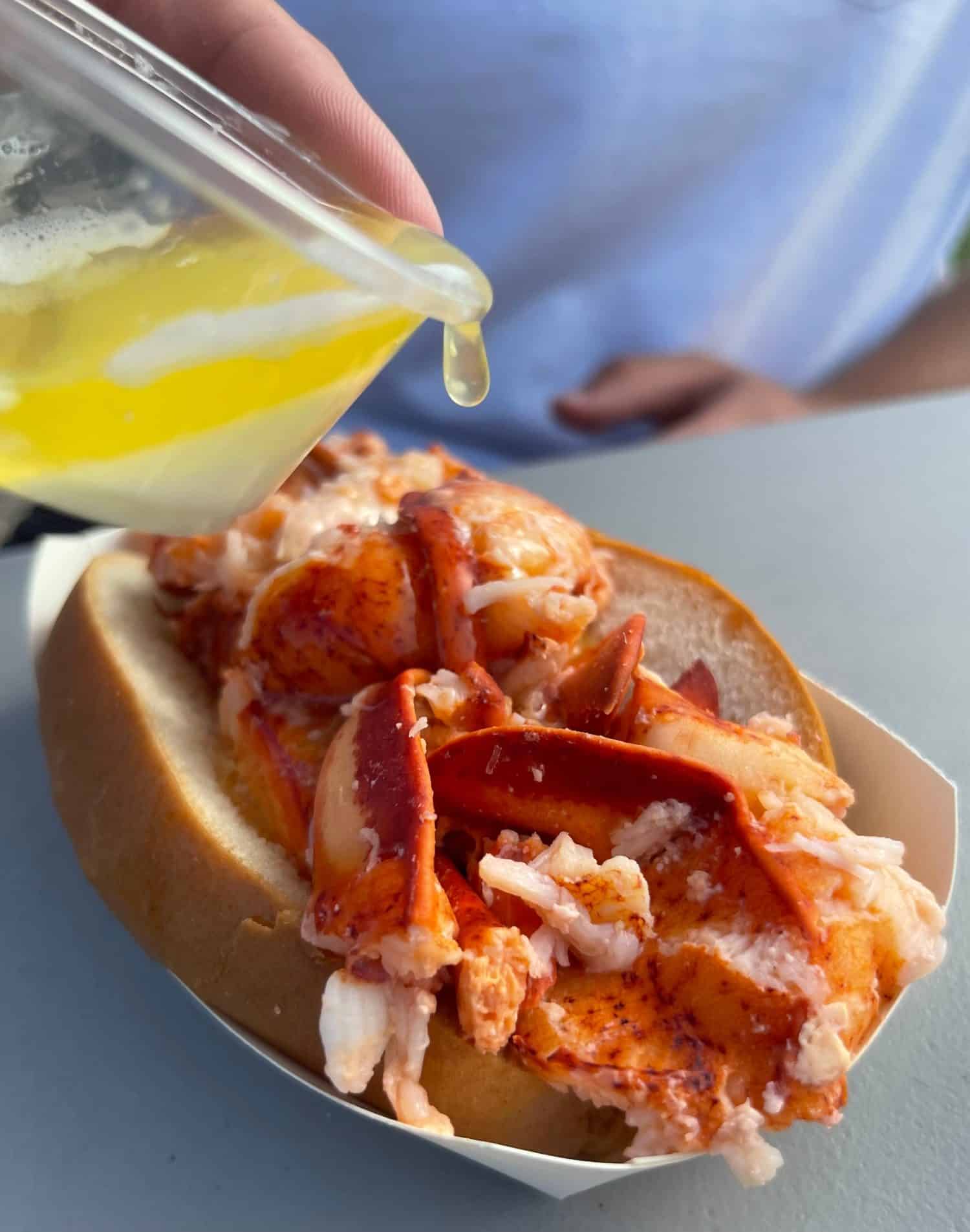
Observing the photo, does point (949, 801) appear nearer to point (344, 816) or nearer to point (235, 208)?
point (344, 816)

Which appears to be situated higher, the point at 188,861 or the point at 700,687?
the point at 700,687

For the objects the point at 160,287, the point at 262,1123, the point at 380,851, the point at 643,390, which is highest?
the point at 160,287

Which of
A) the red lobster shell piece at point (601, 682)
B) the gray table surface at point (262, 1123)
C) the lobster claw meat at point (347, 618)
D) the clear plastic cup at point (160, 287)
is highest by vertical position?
the clear plastic cup at point (160, 287)

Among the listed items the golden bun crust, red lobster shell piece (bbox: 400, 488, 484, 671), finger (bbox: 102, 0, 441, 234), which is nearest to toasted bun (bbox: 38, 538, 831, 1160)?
the golden bun crust

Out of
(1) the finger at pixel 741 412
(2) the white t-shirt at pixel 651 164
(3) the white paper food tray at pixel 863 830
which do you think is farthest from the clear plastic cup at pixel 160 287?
(1) the finger at pixel 741 412

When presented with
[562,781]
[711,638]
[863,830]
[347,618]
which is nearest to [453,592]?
[347,618]

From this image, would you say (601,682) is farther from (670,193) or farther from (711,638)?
(670,193)

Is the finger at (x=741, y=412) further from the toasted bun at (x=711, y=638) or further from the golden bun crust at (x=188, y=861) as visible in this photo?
the golden bun crust at (x=188, y=861)

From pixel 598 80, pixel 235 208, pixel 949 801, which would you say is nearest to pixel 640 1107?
pixel 949 801
